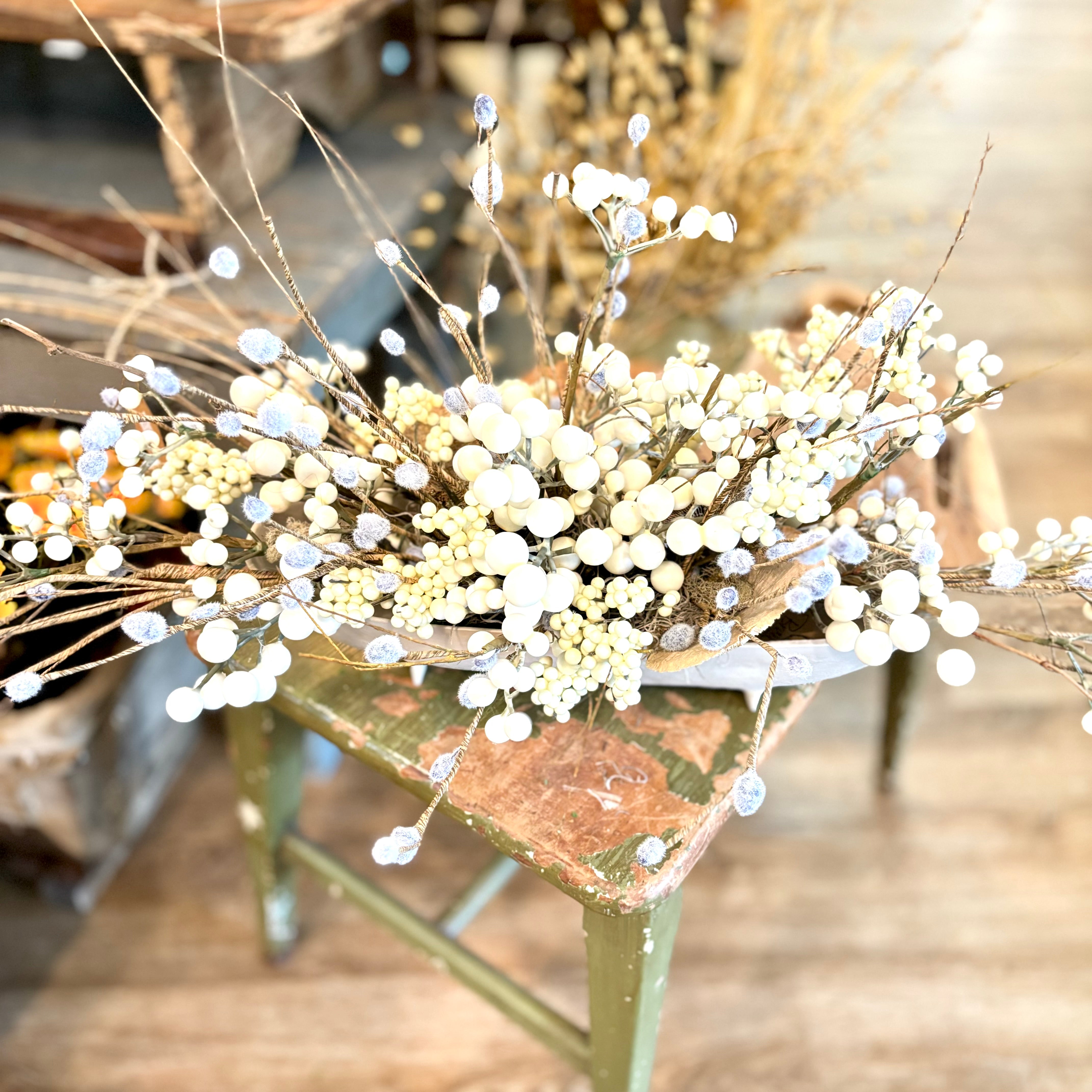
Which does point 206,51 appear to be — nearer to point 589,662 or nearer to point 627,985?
point 589,662

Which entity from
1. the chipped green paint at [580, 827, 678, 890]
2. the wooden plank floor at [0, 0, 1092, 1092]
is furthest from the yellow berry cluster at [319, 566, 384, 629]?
the wooden plank floor at [0, 0, 1092, 1092]

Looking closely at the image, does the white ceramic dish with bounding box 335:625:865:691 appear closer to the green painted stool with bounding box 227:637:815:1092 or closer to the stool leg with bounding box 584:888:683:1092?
the green painted stool with bounding box 227:637:815:1092

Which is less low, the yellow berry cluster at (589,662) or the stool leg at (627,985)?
the yellow berry cluster at (589,662)

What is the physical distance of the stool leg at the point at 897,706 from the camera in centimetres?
129

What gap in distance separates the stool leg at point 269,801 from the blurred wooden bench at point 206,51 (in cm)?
63

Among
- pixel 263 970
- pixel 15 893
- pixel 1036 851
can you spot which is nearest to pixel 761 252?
pixel 1036 851

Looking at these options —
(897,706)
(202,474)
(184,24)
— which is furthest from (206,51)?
(897,706)

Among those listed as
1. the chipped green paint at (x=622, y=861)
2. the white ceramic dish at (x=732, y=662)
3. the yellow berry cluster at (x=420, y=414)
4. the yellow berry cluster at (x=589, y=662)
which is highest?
the yellow berry cluster at (x=420, y=414)

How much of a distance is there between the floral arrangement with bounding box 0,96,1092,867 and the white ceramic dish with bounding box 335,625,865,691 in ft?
0.04

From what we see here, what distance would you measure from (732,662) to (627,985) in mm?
312

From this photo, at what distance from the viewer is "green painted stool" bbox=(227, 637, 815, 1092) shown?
682mm

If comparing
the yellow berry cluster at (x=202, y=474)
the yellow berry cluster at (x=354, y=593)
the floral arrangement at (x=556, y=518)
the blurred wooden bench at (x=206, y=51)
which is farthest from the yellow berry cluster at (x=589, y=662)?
the blurred wooden bench at (x=206, y=51)

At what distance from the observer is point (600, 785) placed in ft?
2.36

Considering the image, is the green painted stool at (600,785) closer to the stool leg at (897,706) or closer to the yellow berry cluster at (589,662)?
the yellow berry cluster at (589,662)
